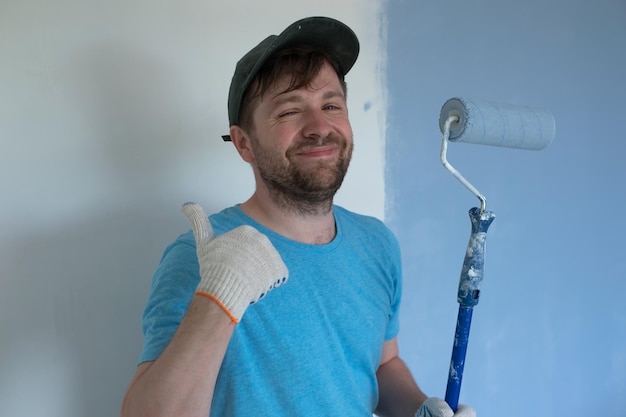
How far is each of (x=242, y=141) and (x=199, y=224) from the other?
0.92 ft

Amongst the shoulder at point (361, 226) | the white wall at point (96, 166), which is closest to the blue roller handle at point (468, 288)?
the shoulder at point (361, 226)

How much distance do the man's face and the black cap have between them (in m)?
0.05

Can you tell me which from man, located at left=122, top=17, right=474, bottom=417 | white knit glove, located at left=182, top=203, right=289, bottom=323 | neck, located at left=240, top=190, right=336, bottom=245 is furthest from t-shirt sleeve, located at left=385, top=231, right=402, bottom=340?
white knit glove, located at left=182, top=203, right=289, bottom=323

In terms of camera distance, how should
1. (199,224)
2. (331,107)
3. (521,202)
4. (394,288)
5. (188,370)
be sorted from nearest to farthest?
1. (188,370)
2. (199,224)
3. (331,107)
4. (394,288)
5. (521,202)

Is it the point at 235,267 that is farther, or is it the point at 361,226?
the point at 361,226

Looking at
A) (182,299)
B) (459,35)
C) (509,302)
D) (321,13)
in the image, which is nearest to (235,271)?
(182,299)

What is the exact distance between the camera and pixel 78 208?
3.21 ft

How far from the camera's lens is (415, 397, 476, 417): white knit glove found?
879 millimetres

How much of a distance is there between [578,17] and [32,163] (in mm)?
1525

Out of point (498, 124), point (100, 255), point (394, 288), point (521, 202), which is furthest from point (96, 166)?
point (521, 202)

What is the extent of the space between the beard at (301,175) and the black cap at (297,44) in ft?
0.31

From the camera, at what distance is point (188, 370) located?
0.66 m

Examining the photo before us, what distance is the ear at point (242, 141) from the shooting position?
3.25ft

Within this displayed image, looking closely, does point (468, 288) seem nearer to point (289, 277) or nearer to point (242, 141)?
point (289, 277)
